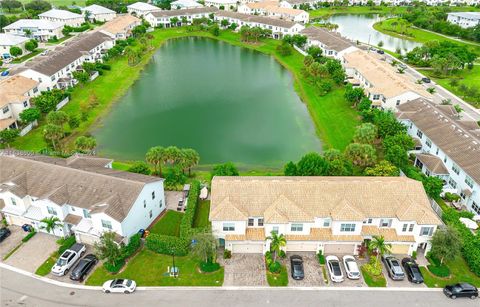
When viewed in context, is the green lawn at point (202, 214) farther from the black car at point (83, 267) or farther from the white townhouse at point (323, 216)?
the black car at point (83, 267)

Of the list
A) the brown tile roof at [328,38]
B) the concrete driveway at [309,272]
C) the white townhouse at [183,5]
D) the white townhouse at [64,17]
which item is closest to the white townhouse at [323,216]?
the concrete driveway at [309,272]

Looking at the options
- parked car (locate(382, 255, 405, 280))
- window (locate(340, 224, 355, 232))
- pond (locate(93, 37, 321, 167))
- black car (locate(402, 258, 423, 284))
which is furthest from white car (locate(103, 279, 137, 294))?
black car (locate(402, 258, 423, 284))

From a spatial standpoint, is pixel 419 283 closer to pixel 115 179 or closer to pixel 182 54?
pixel 115 179

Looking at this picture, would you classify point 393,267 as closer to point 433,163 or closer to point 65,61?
point 433,163

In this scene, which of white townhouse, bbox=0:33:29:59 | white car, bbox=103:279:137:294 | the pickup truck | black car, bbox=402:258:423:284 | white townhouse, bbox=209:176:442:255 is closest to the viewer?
white car, bbox=103:279:137:294

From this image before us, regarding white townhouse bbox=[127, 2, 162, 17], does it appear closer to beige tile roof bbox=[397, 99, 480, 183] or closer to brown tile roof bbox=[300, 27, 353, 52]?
brown tile roof bbox=[300, 27, 353, 52]
